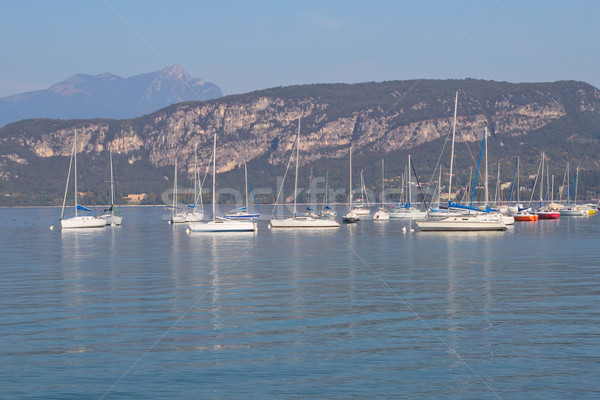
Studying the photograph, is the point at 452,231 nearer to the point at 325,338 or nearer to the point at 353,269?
the point at 353,269

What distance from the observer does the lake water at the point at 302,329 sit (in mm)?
18438

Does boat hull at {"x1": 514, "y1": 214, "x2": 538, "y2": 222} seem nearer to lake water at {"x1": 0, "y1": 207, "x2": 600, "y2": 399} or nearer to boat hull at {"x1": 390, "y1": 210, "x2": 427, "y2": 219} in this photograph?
boat hull at {"x1": 390, "y1": 210, "x2": 427, "y2": 219}

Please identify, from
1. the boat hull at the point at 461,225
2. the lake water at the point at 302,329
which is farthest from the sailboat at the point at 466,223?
the lake water at the point at 302,329

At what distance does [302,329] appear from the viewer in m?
25.1

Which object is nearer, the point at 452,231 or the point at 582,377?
the point at 582,377

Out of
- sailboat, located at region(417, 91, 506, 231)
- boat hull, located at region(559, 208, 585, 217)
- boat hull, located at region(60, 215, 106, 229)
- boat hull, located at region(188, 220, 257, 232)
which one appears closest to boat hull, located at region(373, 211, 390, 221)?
boat hull, located at region(559, 208, 585, 217)

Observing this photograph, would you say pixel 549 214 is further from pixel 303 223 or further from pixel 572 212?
pixel 303 223

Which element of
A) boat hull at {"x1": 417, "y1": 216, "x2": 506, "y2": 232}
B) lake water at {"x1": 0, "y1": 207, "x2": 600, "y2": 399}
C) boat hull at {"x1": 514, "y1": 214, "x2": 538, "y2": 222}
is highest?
boat hull at {"x1": 417, "y1": 216, "x2": 506, "y2": 232}

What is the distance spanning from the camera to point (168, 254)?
59.8 metres

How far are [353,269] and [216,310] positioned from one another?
17730mm

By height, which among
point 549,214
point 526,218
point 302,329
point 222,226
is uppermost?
point 222,226

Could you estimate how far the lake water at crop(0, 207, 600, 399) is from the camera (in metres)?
18.4

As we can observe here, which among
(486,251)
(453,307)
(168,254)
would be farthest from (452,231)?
(453,307)

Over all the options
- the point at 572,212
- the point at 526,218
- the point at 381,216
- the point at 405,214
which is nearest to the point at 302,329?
the point at 526,218
